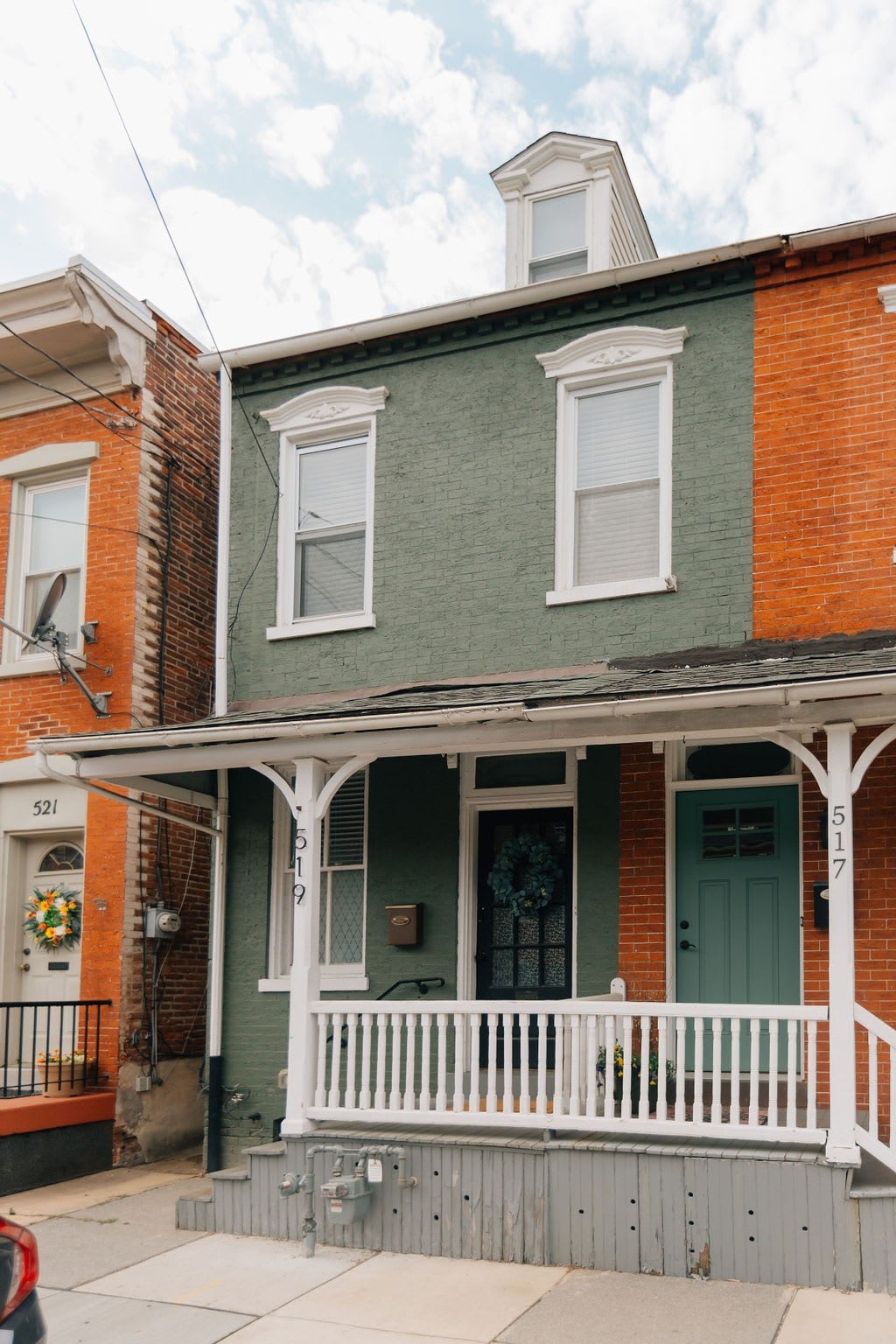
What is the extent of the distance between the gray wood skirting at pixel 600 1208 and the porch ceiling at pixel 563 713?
2411 millimetres

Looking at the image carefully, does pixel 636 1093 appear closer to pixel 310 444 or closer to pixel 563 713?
pixel 563 713

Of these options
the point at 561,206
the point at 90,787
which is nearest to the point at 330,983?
the point at 90,787

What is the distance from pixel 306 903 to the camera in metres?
8.98

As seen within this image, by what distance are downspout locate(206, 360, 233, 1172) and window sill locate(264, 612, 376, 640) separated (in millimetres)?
528

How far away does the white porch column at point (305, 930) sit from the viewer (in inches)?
346

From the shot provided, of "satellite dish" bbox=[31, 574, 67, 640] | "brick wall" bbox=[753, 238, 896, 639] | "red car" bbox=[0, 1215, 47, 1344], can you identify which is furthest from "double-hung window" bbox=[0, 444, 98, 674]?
"red car" bbox=[0, 1215, 47, 1344]

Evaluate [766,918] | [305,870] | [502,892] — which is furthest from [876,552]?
[305,870]

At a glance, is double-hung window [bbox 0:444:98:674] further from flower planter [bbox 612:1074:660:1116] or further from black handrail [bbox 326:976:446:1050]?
flower planter [bbox 612:1074:660:1116]

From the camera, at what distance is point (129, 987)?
11.5m

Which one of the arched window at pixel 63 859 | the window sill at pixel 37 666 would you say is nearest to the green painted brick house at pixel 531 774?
the arched window at pixel 63 859

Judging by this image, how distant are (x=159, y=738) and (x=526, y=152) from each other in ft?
20.5

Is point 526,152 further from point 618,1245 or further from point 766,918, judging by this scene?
point 618,1245

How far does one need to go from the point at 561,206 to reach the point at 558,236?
0.94ft

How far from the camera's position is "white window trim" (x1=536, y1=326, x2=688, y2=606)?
33.1 ft
